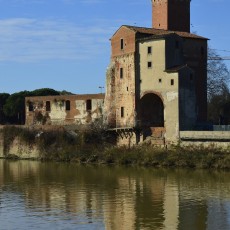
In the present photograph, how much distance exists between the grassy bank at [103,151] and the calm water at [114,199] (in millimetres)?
2085

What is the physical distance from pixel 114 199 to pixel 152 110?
21477 millimetres

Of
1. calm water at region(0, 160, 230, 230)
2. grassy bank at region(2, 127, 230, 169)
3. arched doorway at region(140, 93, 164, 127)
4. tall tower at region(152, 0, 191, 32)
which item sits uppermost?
tall tower at region(152, 0, 191, 32)

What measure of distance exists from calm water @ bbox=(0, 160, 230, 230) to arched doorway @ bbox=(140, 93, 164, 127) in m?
7.83

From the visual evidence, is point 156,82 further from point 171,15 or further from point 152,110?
point 171,15

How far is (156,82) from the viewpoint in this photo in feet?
144

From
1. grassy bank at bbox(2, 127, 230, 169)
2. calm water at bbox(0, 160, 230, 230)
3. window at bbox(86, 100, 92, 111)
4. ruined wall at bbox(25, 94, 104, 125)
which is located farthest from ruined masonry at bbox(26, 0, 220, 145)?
calm water at bbox(0, 160, 230, 230)

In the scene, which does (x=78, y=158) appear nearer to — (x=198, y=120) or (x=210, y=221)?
(x=198, y=120)

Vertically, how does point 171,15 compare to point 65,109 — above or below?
above

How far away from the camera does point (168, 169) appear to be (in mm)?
37625

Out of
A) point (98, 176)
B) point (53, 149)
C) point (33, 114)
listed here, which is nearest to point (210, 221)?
point (98, 176)

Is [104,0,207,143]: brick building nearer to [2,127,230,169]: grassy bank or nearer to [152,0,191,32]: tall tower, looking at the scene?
[152,0,191,32]: tall tower

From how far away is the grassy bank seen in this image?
37.9 meters

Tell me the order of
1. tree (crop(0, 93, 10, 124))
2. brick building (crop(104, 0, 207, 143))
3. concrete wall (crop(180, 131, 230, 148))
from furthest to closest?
tree (crop(0, 93, 10, 124))
brick building (crop(104, 0, 207, 143))
concrete wall (crop(180, 131, 230, 148))

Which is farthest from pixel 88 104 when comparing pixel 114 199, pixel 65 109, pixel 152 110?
pixel 114 199
